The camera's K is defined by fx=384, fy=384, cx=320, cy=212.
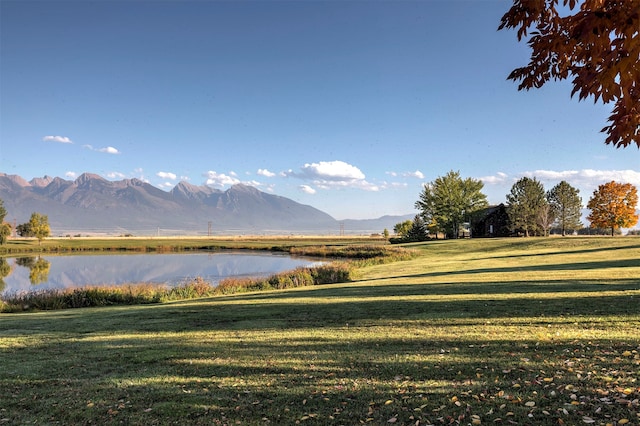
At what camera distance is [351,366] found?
6.19 meters

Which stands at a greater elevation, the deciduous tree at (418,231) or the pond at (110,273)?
the deciduous tree at (418,231)

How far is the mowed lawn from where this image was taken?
4.65 meters

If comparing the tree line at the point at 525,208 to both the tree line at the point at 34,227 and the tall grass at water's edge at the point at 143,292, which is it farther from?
the tree line at the point at 34,227

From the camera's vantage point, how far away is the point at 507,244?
45.5 meters

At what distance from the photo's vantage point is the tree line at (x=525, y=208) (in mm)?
62219

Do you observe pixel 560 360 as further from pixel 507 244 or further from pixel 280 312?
pixel 507 244

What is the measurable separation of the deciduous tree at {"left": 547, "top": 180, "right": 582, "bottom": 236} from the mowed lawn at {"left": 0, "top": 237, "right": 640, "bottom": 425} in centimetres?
7496

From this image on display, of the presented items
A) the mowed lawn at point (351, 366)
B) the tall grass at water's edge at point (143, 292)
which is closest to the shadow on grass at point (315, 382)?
the mowed lawn at point (351, 366)

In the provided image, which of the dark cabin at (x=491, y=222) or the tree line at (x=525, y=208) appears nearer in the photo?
the tree line at (x=525, y=208)

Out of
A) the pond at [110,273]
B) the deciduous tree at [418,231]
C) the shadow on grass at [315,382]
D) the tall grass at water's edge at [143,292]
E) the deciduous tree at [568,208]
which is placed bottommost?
the pond at [110,273]

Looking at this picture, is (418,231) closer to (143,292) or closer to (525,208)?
(525,208)

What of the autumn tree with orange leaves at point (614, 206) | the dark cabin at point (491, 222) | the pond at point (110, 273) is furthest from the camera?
the dark cabin at point (491, 222)

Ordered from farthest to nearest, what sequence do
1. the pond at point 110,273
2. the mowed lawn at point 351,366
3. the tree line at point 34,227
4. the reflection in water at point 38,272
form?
the tree line at point 34,227 → the reflection in water at point 38,272 → the pond at point 110,273 → the mowed lawn at point 351,366

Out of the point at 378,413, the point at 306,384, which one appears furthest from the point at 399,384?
the point at 306,384
